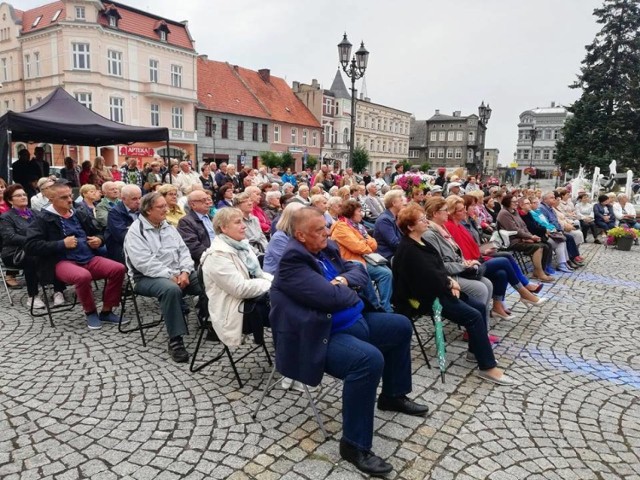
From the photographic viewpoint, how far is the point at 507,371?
433 centimetres

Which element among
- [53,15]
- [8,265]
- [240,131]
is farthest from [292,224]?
[240,131]

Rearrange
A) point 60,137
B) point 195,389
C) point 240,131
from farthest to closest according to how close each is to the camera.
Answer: point 240,131
point 60,137
point 195,389

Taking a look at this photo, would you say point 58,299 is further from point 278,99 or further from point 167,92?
point 278,99

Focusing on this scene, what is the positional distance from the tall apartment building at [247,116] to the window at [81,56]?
9.36m

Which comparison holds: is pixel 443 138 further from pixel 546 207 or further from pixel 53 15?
pixel 546 207

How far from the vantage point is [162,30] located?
1379 inches

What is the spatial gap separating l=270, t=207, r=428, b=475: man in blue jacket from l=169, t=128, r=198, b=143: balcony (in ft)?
114

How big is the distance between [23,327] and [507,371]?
5.36m

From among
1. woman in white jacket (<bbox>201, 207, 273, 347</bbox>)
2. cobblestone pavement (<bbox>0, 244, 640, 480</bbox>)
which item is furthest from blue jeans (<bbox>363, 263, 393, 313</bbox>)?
woman in white jacket (<bbox>201, 207, 273, 347</bbox>)

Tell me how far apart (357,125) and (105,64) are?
3699 centimetres

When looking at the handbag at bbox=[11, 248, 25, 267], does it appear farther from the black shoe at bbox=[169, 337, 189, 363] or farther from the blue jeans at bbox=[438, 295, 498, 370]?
the blue jeans at bbox=[438, 295, 498, 370]

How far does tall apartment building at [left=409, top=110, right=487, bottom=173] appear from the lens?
8575 cm

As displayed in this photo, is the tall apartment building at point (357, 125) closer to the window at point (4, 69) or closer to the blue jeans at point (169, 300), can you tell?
the window at point (4, 69)

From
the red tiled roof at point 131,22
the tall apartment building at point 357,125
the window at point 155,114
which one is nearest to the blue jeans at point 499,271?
the window at point 155,114
